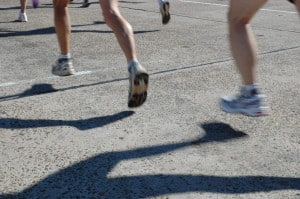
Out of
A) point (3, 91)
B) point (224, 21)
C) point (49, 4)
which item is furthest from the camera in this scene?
point (49, 4)

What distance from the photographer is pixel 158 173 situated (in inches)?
94.7

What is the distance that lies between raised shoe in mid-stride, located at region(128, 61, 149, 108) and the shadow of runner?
639 millimetres

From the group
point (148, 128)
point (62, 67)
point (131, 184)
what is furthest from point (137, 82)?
point (62, 67)

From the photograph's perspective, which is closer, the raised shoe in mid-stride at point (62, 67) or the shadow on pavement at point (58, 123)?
the shadow on pavement at point (58, 123)

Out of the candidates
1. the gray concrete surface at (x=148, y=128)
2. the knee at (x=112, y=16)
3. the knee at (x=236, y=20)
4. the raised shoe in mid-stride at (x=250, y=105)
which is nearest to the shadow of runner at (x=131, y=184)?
the gray concrete surface at (x=148, y=128)

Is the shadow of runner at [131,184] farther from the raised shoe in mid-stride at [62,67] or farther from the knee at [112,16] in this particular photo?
the raised shoe in mid-stride at [62,67]

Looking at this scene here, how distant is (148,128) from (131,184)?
794mm

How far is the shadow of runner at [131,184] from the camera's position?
2.19 meters

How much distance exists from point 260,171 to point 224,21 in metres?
5.82

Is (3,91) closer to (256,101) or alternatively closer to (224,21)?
(256,101)

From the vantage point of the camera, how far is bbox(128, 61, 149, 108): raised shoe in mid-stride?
2.95 metres

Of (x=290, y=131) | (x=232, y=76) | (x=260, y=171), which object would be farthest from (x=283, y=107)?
(x=260, y=171)

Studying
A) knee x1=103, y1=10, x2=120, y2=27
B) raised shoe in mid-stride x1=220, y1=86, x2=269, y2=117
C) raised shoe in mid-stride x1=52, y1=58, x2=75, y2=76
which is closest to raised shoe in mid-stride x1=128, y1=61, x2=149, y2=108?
knee x1=103, y1=10, x2=120, y2=27

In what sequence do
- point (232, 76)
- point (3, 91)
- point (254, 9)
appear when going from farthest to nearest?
point (232, 76) < point (3, 91) < point (254, 9)
